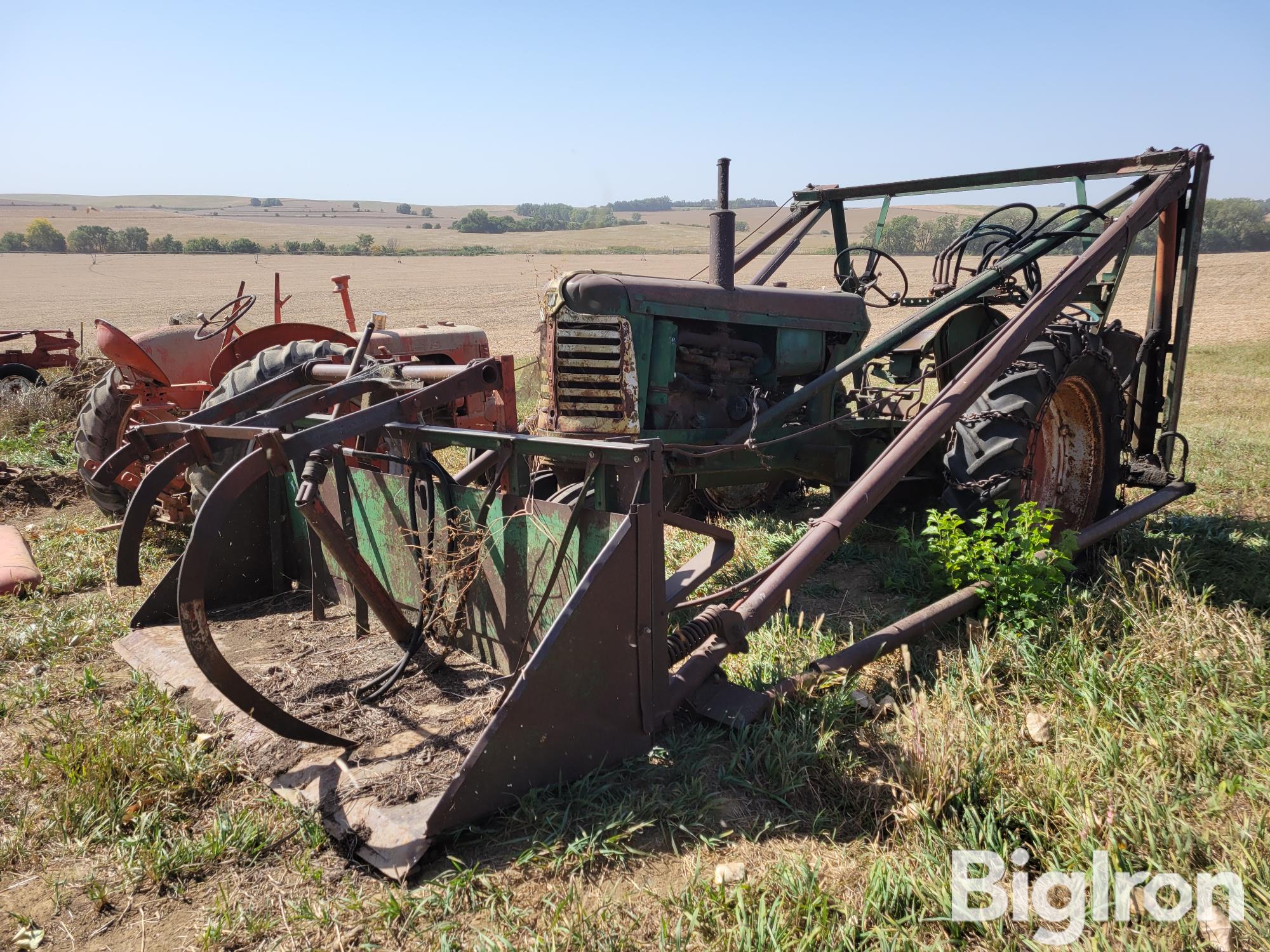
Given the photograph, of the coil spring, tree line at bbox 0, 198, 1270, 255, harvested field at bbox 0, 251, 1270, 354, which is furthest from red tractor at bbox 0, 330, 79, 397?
tree line at bbox 0, 198, 1270, 255

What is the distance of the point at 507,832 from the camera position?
270cm

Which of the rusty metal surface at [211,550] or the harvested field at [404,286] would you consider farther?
the harvested field at [404,286]

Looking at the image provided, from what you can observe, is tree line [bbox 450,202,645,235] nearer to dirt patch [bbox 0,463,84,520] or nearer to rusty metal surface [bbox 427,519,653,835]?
dirt patch [bbox 0,463,84,520]

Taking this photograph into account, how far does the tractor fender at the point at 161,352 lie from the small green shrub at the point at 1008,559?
17.0ft

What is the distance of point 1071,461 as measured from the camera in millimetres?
5238

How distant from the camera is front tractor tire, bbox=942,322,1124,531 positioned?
177 inches

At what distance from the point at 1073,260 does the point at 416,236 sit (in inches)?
2663

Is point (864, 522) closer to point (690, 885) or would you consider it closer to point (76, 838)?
point (690, 885)

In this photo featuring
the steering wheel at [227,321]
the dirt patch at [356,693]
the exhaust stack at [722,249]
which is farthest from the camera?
the steering wheel at [227,321]

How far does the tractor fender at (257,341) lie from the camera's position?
20.4 ft

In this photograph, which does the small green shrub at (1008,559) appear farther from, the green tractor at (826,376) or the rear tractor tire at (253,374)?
the rear tractor tire at (253,374)

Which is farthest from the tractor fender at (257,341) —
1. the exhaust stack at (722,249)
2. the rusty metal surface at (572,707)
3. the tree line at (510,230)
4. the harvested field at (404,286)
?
the tree line at (510,230)

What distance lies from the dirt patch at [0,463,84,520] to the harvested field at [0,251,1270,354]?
807cm

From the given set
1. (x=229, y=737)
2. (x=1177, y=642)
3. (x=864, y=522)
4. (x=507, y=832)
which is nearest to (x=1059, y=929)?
(x=507, y=832)
